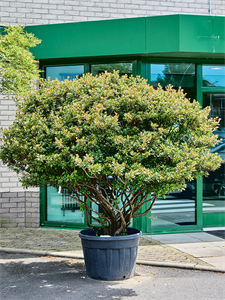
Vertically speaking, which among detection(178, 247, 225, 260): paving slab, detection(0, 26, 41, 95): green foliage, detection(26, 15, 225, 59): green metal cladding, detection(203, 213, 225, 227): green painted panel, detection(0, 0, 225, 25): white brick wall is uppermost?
detection(0, 0, 225, 25): white brick wall

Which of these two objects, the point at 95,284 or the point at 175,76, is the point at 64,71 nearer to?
the point at 175,76

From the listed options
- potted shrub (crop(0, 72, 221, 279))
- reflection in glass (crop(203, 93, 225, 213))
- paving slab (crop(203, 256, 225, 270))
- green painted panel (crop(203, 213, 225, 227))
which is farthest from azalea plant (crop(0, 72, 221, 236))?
green painted panel (crop(203, 213, 225, 227))

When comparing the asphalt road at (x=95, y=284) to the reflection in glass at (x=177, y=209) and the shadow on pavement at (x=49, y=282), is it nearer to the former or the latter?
the shadow on pavement at (x=49, y=282)

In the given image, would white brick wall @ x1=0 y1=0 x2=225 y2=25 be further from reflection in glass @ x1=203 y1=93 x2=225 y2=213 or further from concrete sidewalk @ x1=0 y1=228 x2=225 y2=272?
concrete sidewalk @ x1=0 y1=228 x2=225 y2=272

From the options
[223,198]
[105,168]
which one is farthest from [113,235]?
[223,198]

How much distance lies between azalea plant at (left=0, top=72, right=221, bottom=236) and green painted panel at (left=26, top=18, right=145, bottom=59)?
2.96 metres

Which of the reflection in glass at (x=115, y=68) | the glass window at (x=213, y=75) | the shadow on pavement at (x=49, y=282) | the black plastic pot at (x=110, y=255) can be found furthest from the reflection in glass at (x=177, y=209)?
the black plastic pot at (x=110, y=255)

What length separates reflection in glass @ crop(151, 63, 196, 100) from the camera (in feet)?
27.1

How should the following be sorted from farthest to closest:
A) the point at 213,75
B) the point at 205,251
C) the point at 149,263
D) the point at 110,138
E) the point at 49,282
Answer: the point at 213,75 → the point at 205,251 → the point at 149,263 → the point at 49,282 → the point at 110,138

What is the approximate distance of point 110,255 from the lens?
4.97 m

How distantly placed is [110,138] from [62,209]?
4.45m


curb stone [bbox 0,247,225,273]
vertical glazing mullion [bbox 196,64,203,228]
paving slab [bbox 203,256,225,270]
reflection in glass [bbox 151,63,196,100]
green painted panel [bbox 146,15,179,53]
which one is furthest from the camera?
vertical glazing mullion [bbox 196,64,203,228]

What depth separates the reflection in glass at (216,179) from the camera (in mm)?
8586

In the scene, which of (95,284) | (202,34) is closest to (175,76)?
(202,34)
